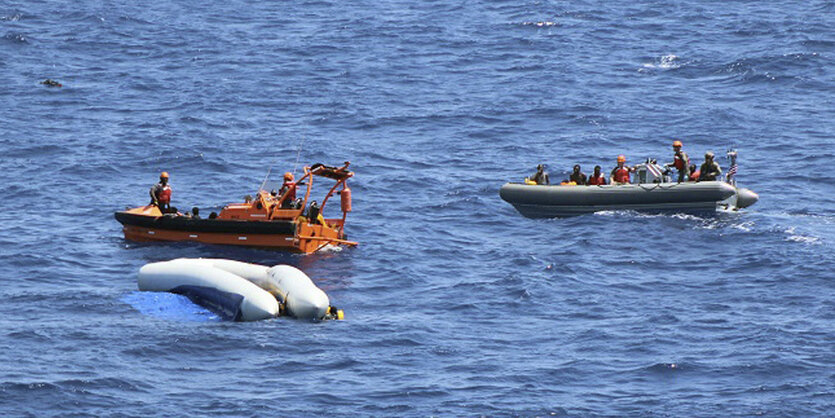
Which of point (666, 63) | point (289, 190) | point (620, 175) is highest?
point (666, 63)

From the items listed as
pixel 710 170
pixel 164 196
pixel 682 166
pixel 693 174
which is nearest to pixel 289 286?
pixel 164 196

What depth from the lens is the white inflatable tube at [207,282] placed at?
1307 inches

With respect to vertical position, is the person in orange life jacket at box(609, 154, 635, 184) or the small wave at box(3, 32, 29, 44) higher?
the small wave at box(3, 32, 29, 44)

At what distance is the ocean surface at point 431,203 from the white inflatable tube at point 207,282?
447mm

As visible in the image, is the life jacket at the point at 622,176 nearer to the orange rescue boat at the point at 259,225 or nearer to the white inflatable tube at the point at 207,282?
the orange rescue boat at the point at 259,225

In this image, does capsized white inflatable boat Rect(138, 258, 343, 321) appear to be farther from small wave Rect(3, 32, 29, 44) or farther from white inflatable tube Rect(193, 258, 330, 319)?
small wave Rect(3, 32, 29, 44)

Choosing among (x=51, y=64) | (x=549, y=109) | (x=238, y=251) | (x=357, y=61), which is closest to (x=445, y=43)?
(x=357, y=61)

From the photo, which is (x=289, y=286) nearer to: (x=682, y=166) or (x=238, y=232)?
(x=238, y=232)

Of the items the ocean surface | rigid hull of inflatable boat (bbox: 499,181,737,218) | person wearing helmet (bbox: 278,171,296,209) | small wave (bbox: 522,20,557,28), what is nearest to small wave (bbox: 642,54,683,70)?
the ocean surface

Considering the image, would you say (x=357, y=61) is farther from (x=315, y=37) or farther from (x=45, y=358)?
(x=45, y=358)

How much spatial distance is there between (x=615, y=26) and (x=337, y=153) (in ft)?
82.8

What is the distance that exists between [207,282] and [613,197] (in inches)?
554

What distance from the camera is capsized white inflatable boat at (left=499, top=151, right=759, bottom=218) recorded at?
43156 mm

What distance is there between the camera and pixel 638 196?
43.5 m
